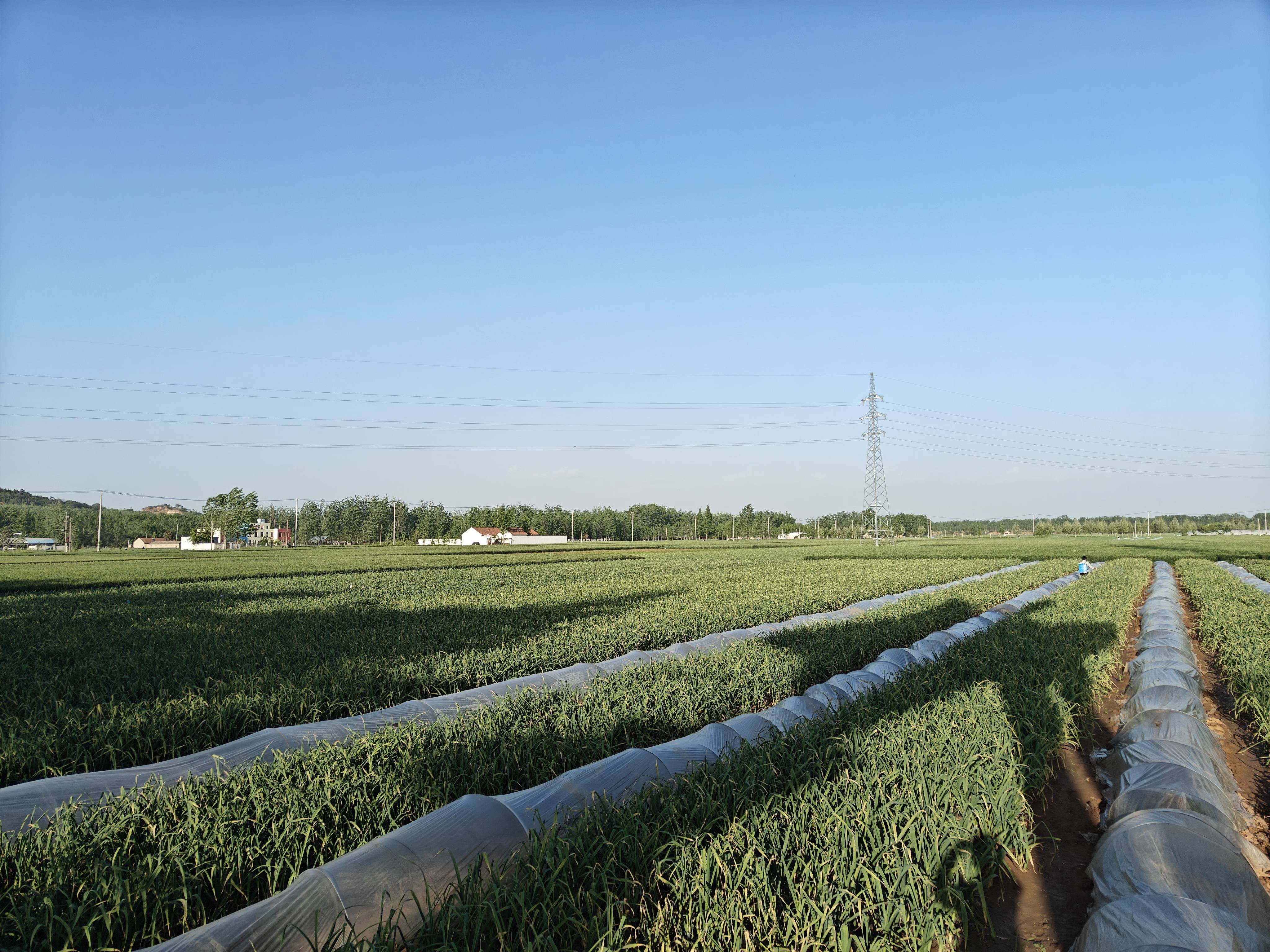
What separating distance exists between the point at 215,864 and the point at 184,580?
2263cm

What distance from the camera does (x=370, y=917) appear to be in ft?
7.67

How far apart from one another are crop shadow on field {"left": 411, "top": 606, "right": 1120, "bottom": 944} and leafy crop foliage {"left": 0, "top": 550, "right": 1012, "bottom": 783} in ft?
11.2

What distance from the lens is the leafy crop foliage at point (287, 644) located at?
16.2 ft

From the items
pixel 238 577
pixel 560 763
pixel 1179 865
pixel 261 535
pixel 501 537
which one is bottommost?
pixel 501 537

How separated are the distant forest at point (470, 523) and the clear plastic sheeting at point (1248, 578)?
73139 millimetres

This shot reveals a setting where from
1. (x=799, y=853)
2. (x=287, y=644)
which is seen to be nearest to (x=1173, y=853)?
(x=799, y=853)

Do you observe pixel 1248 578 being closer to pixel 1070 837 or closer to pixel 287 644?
pixel 1070 837

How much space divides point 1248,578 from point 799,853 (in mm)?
22778

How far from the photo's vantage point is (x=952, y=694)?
5.17 metres

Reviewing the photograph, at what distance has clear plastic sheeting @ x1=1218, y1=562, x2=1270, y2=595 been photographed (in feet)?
49.8

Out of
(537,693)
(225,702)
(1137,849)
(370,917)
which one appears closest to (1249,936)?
(1137,849)

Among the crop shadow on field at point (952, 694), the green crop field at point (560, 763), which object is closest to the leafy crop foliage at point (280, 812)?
the green crop field at point (560, 763)

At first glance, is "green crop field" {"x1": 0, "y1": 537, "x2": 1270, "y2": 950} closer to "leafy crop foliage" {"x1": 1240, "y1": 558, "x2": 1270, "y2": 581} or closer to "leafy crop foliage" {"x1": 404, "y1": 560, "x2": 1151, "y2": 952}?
"leafy crop foliage" {"x1": 404, "y1": 560, "x2": 1151, "y2": 952}

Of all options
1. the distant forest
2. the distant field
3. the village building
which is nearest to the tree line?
the distant forest
